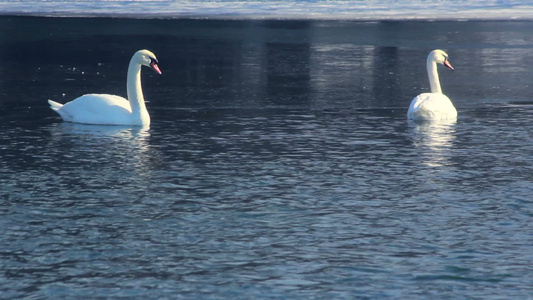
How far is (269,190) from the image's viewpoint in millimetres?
10977

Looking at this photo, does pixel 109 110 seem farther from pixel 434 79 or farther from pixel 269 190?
pixel 434 79

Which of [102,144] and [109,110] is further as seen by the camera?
[109,110]

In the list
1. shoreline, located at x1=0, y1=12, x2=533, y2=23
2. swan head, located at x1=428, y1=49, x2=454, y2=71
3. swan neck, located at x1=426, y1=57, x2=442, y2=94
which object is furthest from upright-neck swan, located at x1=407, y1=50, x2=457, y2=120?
shoreline, located at x1=0, y1=12, x2=533, y2=23

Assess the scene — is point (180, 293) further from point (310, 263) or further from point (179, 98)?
point (179, 98)

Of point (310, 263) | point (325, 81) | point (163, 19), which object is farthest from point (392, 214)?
point (163, 19)

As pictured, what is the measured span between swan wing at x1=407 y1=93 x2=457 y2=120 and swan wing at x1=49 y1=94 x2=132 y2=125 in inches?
171

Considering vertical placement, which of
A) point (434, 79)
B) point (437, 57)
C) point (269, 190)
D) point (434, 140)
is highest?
point (437, 57)

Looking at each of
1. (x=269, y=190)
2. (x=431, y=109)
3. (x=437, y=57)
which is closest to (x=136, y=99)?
(x=431, y=109)

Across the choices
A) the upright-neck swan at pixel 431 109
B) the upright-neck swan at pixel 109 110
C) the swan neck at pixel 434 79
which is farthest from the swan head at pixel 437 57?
the upright-neck swan at pixel 109 110

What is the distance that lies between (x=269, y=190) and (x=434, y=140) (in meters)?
4.20

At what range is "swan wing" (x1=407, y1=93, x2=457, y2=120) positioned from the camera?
1600 cm

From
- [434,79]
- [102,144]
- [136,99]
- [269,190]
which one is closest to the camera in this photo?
[269,190]

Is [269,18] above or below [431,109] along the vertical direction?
below

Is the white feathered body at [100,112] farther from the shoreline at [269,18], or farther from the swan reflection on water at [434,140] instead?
the shoreline at [269,18]
